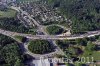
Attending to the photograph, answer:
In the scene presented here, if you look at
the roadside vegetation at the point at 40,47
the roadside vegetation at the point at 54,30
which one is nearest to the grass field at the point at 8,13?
the roadside vegetation at the point at 54,30

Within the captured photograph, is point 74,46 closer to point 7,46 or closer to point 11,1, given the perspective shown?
point 7,46

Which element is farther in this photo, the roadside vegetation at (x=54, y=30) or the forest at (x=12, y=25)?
the forest at (x=12, y=25)

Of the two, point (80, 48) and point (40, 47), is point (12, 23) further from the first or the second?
point (80, 48)

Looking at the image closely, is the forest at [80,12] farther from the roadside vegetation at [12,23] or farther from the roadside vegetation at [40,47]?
the roadside vegetation at [12,23]

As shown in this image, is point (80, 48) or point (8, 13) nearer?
point (80, 48)

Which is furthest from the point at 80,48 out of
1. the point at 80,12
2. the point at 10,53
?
the point at 80,12

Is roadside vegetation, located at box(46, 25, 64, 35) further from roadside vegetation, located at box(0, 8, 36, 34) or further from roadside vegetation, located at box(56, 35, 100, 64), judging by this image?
roadside vegetation, located at box(56, 35, 100, 64)

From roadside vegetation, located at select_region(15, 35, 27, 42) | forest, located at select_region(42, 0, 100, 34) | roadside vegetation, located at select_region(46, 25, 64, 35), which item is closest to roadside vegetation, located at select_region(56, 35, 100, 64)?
roadside vegetation, located at select_region(46, 25, 64, 35)
